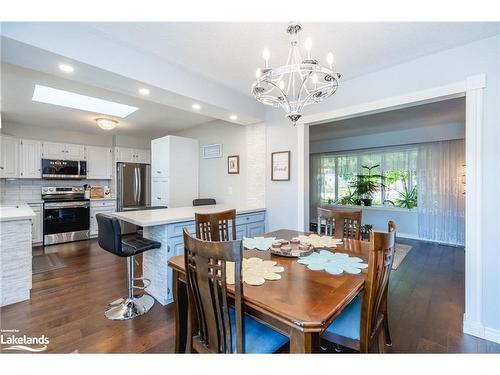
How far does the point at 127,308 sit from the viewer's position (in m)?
2.25

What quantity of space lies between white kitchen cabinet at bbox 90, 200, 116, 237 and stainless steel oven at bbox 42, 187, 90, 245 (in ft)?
0.27

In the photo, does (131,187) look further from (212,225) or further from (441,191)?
(441,191)

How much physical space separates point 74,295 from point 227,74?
301 centimetres

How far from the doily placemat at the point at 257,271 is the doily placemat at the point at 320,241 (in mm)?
601

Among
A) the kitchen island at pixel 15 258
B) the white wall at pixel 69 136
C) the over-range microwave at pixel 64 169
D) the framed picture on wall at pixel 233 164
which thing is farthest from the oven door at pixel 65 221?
the framed picture on wall at pixel 233 164

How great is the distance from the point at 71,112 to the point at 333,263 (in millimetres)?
4587

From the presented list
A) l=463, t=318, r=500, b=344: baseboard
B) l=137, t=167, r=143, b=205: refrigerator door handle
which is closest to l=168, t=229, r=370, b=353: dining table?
l=463, t=318, r=500, b=344: baseboard

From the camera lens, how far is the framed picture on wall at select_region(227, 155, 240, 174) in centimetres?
416

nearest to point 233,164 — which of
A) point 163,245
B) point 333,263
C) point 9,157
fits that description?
point 163,245

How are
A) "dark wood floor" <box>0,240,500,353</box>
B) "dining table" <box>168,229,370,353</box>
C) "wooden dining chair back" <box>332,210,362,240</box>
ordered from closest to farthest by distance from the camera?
"dining table" <box>168,229,370,353</box> → "dark wood floor" <box>0,240,500,353</box> → "wooden dining chair back" <box>332,210,362,240</box>

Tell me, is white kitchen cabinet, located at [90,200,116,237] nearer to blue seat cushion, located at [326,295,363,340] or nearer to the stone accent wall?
the stone accent wall

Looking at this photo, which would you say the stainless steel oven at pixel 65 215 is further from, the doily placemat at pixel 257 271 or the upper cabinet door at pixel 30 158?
the doily placemat at pixel 257 271
